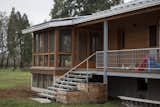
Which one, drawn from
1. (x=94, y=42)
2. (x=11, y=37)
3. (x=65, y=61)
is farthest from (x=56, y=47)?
(x=11, y=37)

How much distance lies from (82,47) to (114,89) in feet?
11.5

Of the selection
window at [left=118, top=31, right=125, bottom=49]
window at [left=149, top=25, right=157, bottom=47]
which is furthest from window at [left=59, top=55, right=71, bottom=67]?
window at [left=149, top=25, right=157, bottom=47]

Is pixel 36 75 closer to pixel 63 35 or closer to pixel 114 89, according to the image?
pixel 63 35

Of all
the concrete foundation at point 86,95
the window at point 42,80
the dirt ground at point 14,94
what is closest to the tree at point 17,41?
the window at point 42,80

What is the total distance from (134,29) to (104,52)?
3.06 metres

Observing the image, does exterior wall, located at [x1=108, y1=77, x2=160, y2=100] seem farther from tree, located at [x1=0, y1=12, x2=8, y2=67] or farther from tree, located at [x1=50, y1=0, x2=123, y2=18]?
tree, located at [x1=0, y1=12, x2=8, y2=67]

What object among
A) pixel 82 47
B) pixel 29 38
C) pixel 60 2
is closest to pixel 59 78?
pixel 82 47

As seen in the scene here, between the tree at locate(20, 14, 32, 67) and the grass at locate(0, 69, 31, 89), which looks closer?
the grass at locate(0, 69, 31, 89)

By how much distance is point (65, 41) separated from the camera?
19.5 m

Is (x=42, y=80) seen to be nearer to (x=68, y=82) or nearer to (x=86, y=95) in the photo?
(x=68, y=82)

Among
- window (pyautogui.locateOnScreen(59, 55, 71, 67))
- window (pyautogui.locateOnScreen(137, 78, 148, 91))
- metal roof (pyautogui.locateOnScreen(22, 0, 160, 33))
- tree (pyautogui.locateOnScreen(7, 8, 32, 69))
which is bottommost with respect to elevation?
window (pyautogui.locateOnScreen(137, 78, 148, 91))

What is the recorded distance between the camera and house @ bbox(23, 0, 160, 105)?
50.5 feet

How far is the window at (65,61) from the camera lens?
19259 mm

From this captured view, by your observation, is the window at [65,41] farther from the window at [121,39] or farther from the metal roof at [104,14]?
the window at [121,39]
